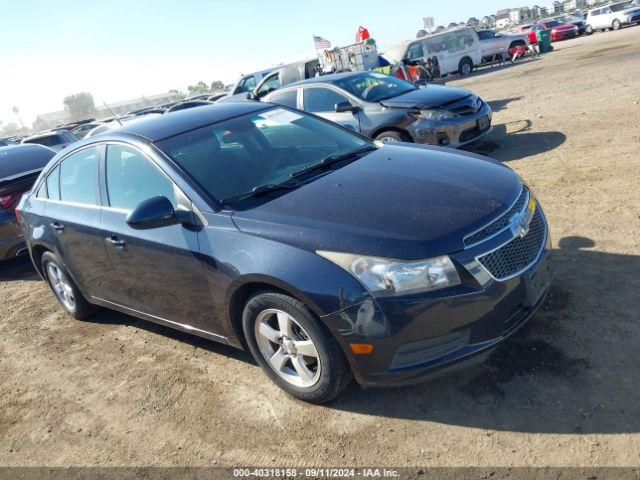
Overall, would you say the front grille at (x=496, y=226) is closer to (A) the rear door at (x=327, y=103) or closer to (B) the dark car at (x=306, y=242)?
(B) the dark car at (x=306, y=242)

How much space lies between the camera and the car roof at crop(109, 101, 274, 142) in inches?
154

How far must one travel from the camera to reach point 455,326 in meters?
2.68

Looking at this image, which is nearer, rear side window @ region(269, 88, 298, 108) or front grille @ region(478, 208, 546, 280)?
front grille @ region(478, 208, 546, 280)

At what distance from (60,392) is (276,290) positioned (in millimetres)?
2166

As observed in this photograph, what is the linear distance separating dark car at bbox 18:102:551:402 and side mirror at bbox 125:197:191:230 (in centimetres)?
1

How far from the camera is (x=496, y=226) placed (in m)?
2.88

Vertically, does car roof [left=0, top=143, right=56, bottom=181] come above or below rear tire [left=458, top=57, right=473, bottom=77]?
above

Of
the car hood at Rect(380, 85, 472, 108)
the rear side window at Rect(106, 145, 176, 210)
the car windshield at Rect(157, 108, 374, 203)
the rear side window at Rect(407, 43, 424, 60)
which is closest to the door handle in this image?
the rear side window at Rect(106, 145, 176, 210)

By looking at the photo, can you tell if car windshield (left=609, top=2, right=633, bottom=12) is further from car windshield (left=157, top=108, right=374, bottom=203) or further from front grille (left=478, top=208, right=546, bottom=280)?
front grille (left=478, top=208, right=546, bottom=280)

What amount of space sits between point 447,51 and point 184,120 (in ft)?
74.0

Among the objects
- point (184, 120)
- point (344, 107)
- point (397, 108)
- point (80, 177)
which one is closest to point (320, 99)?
point (344, 107)

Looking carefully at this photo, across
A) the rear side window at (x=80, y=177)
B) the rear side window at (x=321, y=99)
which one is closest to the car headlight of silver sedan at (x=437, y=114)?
the rear side window at (x=321, y=99)

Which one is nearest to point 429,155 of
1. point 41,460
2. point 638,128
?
point 41,460

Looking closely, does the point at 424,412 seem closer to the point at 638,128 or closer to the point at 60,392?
the point at 60,392
